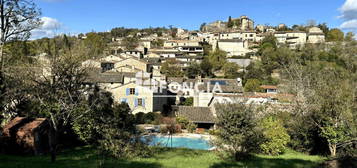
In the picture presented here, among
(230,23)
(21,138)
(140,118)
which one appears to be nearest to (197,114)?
→ (140,118)

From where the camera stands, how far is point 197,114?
95.2 ft

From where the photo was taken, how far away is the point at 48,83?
1306 centimetres

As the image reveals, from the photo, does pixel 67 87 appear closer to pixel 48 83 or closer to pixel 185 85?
pixel 48 83

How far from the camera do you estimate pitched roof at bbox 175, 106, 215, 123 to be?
2816cm

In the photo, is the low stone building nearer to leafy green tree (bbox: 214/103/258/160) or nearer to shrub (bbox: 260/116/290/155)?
leafy green tree (bbox: 214/103/258/160)

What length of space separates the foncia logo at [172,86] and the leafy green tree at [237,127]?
1982cm

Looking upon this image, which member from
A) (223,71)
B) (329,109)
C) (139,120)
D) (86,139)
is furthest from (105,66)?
(329,109)

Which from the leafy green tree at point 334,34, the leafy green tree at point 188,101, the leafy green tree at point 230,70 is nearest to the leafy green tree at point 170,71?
the leafy green tree at point 230,70

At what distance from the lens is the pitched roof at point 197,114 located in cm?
2816

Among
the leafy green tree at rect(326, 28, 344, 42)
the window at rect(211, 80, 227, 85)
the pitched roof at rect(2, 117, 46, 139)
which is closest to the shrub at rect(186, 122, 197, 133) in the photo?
the window at rect(211, 80, 227, 85)

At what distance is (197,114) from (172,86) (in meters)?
13.4

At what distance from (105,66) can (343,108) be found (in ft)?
133

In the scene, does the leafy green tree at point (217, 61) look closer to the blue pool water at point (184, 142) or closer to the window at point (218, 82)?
the window at point (218, 82)

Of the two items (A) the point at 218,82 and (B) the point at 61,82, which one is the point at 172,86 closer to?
(A) the point at 218,82
